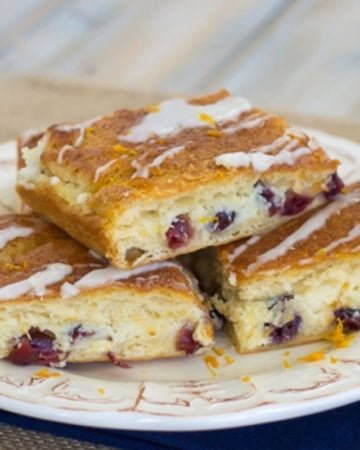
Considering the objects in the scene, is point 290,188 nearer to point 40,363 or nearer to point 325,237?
point 325,237

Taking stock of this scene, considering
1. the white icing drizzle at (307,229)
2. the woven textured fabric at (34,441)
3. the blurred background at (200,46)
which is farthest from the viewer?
the blurred background at (200,46)

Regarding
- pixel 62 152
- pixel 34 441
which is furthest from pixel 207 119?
pixel 34 441

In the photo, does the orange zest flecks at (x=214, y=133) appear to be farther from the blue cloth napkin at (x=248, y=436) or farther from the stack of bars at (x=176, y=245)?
the blue cloth napkin at (x=248, y=436)

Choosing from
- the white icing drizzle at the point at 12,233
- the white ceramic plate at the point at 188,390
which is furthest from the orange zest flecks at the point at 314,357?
the white icing drizzle at the point at 12,233

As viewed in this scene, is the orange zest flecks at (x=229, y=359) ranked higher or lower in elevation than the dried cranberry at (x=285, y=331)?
lower

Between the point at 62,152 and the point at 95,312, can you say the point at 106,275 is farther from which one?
the point at 62,152

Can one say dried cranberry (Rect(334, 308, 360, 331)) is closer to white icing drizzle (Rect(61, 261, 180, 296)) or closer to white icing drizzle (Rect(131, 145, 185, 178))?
white icing drizzle (Rect(61, 261, 180, 296))

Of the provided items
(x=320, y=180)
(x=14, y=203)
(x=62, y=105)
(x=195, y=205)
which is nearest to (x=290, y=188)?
(x=320, y=180)
